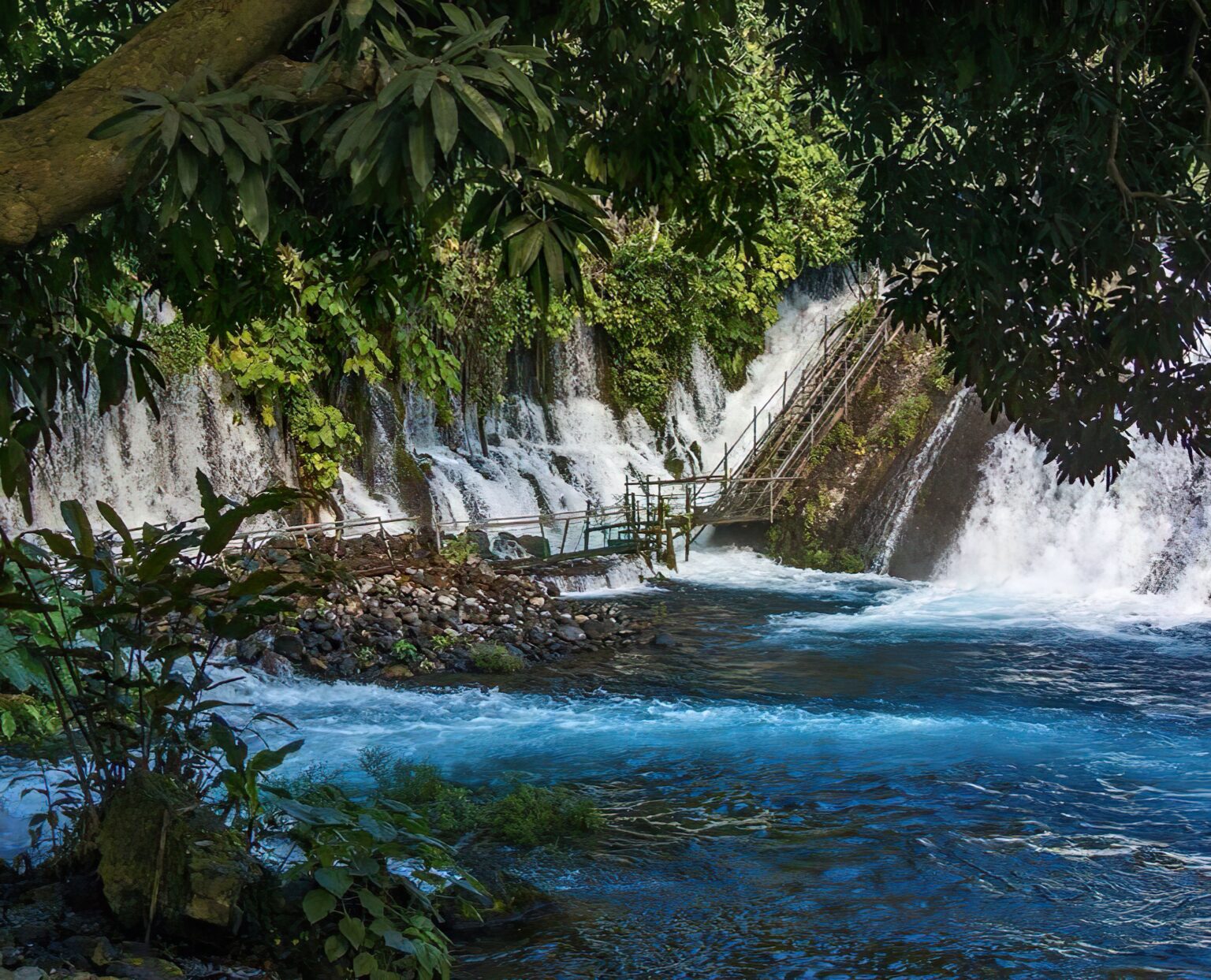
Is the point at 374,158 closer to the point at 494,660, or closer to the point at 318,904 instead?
the point at 318,904

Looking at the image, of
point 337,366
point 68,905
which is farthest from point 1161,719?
point 337,366

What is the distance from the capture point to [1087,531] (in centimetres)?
1550

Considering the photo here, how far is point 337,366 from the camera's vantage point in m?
15.9

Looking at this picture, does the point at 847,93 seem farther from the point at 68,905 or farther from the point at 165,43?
the point at 68,905

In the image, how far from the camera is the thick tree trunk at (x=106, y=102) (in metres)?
3.04

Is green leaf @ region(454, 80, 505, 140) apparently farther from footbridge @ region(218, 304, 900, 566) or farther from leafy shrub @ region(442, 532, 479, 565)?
leafy shrub @ region(442, 532, 479, 565)

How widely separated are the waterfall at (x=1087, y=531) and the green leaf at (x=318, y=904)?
12.1 meters

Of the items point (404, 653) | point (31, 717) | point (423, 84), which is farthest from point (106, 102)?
point (404, 653)

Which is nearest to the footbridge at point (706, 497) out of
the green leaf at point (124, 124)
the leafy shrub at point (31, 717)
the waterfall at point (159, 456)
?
the waterfall at point (159, 456)

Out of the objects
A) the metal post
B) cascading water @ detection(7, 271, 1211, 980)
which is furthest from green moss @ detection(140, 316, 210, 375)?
the metal post

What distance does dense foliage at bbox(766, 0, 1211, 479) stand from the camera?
477 cm

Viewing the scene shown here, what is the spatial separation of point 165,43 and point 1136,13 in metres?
3.41

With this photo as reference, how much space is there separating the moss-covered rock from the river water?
1260 mm

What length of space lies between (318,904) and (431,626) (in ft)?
26.5
